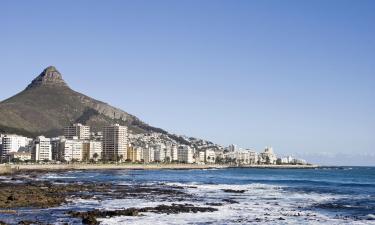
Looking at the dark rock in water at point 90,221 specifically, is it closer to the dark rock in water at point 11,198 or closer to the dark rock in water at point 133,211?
the dark rock in water at point 133,211

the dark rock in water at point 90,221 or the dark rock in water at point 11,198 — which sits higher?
the dark rock in water at point 11,198

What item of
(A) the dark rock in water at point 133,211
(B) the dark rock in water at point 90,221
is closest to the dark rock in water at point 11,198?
(A) the dark rock in water at point 133,211

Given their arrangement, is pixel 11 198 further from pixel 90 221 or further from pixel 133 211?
pixel 90 221

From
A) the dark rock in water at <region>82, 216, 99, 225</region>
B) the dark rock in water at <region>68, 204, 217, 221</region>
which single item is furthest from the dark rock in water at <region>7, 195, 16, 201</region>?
the dark rock in water at <region>82, 216, 99, 225</region>

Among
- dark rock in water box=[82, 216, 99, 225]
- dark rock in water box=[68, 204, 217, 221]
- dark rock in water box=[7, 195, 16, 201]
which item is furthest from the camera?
dark rock in water box=[7, 195, 16, 201]

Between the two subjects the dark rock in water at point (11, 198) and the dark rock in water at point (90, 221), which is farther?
the dark rock in water at point (11, 198)

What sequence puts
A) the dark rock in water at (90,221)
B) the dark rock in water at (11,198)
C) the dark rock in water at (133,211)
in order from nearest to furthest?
the dark rock in water at (90,221), the dark rock in water at (133,211), the dark rock in water at (11,198)

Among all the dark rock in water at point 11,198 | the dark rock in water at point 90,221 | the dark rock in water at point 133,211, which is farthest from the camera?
the dark rock in water at point 11,198

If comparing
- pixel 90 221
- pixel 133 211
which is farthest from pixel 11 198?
pixel 90 221

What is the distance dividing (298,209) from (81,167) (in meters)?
138

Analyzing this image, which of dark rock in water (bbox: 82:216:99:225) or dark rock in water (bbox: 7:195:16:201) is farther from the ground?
dark rock in water (bbox: 7:195:16:201)

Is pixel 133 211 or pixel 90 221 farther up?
pixel 133 211

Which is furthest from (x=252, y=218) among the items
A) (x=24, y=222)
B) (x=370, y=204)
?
(x=370, y=204)

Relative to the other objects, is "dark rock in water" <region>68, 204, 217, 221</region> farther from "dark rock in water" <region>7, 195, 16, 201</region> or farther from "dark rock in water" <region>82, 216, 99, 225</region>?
"dark rock in water" <region>7, 195, 16, 201</region>
